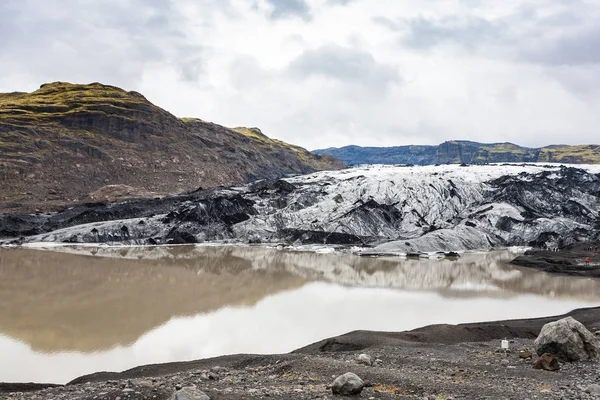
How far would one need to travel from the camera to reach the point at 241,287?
2467 cm

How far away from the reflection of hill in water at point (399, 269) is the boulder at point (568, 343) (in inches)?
533

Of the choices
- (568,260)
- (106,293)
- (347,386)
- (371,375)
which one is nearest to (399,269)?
(568,260)

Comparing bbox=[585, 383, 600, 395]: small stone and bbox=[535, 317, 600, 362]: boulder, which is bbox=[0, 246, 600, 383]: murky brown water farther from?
bbox=[585, 383, 600, 395]: small stone

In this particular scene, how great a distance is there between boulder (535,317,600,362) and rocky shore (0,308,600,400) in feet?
0.53

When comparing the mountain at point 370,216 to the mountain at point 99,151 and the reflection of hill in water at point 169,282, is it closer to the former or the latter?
the reflection of hill in water at point 169,282

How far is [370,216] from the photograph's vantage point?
152 ft

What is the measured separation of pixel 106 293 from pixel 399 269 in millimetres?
17281

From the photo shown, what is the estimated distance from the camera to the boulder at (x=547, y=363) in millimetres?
9211

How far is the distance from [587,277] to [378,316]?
56.7 ft

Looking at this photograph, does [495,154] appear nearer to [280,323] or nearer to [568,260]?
[568,260]

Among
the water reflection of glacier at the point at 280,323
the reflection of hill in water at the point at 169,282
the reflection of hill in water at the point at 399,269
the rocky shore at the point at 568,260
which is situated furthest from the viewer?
the rocky shore at the point at 568,260

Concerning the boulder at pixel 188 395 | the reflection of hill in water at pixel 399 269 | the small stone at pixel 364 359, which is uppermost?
the boulder at pixel 188 395

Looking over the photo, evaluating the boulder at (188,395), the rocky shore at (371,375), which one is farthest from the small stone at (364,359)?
the boulder at (188,395)

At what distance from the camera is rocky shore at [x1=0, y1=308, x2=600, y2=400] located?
24.0 feet
